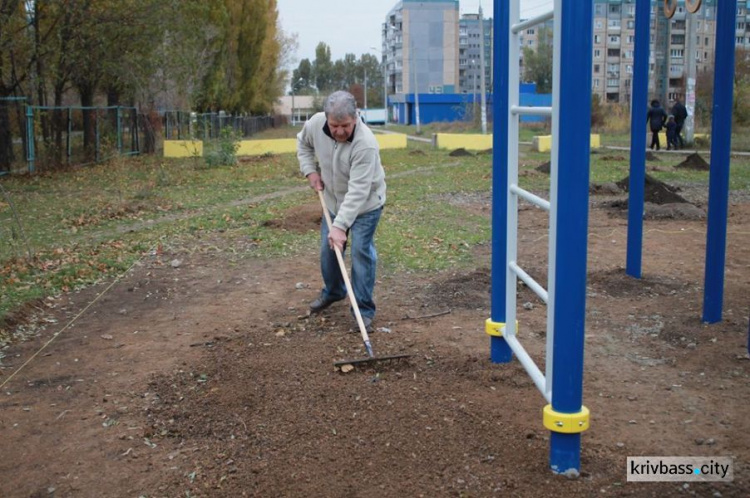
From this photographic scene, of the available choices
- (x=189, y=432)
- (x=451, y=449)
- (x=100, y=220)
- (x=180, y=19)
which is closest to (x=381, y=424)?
(x=451, y=449)

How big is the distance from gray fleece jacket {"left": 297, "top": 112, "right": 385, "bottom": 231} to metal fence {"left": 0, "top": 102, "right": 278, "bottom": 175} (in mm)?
16022

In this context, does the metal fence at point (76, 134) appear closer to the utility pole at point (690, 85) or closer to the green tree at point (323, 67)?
the utility pole at point (690, 85)

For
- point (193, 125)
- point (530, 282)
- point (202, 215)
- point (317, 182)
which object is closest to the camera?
point (530, 282)

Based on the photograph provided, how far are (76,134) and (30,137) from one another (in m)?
8.13

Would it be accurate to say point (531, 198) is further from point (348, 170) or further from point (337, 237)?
point (348, 170)

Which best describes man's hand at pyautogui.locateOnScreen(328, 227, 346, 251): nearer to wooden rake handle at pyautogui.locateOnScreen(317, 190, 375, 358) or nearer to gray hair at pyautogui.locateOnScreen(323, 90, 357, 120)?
wooden rake handle at pyautogui.locateOnScreen(317, 190, 375, 358)

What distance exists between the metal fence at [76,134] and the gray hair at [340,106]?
16.4 meters

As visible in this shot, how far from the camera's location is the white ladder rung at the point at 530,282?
3482mm

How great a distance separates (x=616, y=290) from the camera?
679 cm

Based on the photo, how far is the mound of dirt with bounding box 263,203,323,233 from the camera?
10498 mm

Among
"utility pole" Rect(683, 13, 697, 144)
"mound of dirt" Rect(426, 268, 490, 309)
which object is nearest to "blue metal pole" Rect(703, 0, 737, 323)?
"mound of dirt" Rect(426, 268, 490, 309)

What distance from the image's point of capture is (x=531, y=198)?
12.3 feet

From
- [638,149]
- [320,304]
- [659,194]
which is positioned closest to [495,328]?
[320,304]

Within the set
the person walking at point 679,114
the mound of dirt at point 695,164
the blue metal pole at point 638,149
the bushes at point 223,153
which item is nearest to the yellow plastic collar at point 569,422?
the blue metal pole at point 638,149
